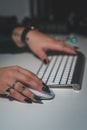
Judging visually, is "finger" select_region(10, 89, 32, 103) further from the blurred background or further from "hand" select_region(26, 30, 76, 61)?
the blurred background

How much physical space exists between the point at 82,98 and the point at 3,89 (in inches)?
→ 9.0

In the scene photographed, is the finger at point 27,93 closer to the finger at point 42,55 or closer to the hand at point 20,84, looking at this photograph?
the hand at point 20,84

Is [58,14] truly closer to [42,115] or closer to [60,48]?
[60,48]

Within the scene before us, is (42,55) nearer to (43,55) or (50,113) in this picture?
(43,55)

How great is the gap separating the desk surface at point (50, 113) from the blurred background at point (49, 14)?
0.68m

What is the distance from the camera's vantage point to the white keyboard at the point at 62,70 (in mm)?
863

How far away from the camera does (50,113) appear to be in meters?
0.72

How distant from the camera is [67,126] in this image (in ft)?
2.17

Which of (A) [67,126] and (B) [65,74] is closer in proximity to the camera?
(A) [67,126]

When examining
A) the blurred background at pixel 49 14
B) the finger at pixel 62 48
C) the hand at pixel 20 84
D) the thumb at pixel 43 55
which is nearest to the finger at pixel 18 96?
the hand at pixel 20 84

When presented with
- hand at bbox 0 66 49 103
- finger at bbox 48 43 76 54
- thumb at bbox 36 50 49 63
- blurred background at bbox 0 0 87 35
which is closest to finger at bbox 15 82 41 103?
hand at bbox 0 66 49 103

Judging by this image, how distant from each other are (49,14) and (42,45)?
48 centimetres

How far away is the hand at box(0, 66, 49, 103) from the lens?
30.6 inches

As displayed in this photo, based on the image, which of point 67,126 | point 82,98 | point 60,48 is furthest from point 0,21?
point 67,126
